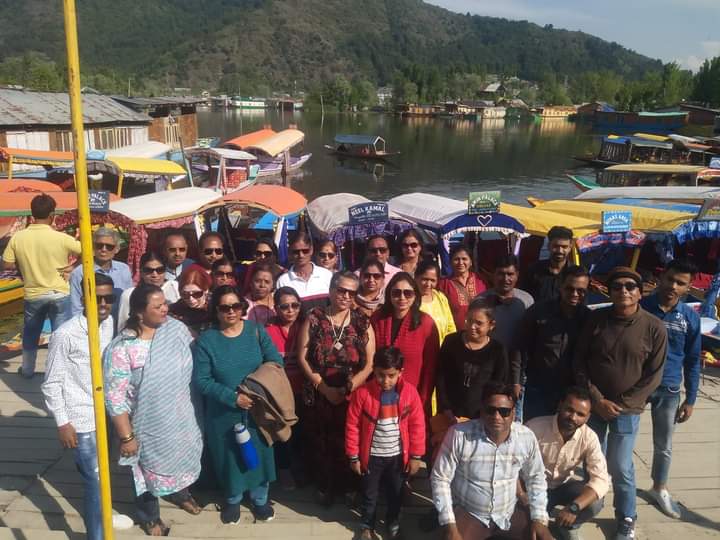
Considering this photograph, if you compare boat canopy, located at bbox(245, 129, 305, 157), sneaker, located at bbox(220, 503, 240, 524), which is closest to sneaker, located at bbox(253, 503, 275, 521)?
sneaker, located at bbox(220, 503, 240, 524)

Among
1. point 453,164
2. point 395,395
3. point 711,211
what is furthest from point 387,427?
point 453,164

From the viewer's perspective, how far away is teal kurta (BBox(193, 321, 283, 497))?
3.52 meters

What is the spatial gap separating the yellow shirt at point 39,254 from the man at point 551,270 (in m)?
4.84

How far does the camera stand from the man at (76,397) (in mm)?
3258

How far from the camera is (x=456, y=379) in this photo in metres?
3.80

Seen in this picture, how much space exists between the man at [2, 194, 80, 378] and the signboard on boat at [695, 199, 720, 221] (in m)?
9.18

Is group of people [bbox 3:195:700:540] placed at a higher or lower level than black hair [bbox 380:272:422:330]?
lower

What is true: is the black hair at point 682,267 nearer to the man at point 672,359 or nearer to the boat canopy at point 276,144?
the man at point 672,359

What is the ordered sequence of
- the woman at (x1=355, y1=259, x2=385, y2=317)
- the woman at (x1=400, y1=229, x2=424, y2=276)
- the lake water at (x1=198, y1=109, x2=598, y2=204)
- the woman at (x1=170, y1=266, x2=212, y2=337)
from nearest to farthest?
the woman at (x1=170, y1=266, x2=212, y2=337), the woman at (x1=355, y1=259, x2=385, y2=317), the woman at (x1=400, y1=229, x2=424, y2=276), the lake water at (x1=198, y1=109, x2=598, y2=204)

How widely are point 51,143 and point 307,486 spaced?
77.1 ft

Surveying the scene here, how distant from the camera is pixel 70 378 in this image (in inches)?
130

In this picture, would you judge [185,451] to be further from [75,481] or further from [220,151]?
[220,151]

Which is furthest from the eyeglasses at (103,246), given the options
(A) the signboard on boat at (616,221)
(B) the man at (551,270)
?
(A) the signboard on boat at (616,221)

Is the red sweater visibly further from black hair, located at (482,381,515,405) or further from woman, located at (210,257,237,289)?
woman, located at (210,257,237,289)
